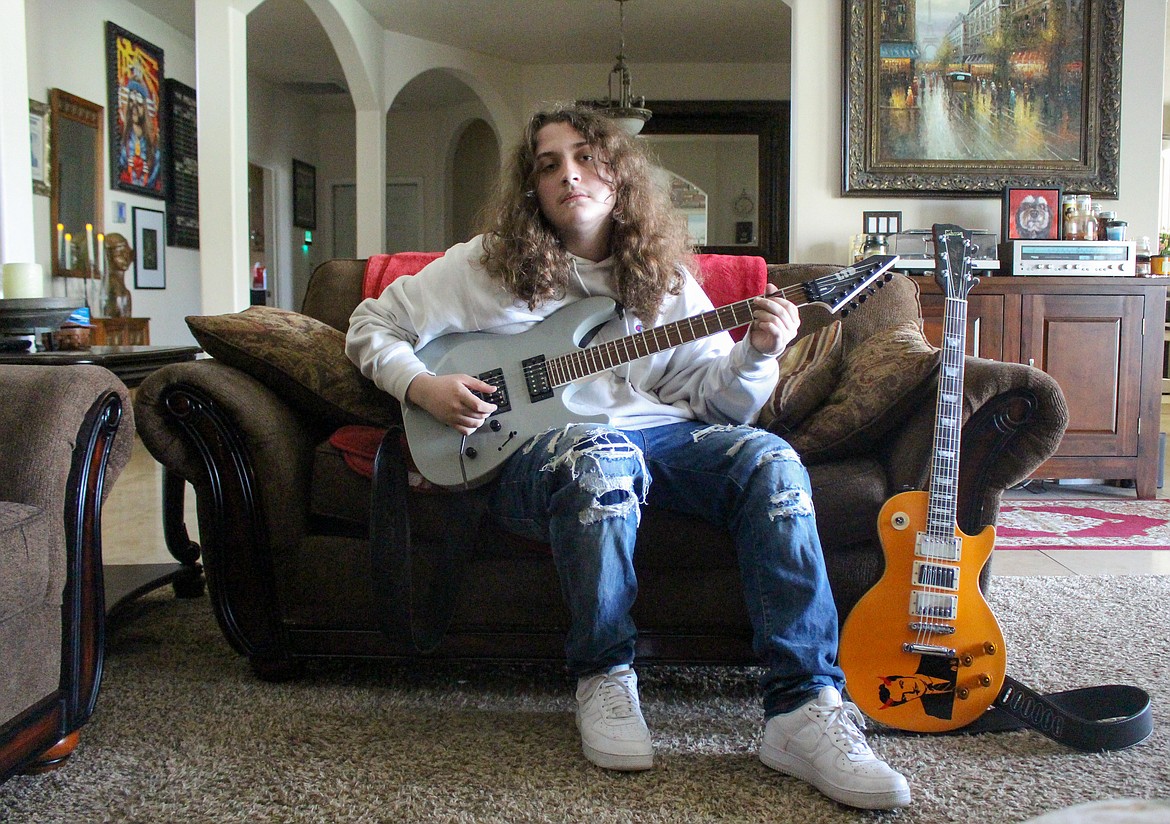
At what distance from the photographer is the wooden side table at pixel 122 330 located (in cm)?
489

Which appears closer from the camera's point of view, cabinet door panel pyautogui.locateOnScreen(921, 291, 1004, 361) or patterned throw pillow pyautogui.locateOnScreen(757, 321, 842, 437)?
patterned throw pillow pyautogui.locateOnScreen(757, 321, 842, 437)

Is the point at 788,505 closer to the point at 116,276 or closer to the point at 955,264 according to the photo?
the point at 955,264

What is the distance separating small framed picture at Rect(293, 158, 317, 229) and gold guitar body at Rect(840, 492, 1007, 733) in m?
7.12

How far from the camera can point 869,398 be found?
5.36 ft

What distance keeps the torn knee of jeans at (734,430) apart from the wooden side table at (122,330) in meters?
3.99

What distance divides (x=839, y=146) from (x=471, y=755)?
10.2ft

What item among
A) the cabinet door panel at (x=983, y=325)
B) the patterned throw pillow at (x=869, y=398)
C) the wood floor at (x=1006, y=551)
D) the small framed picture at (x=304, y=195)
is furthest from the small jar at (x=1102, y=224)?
the small framed picture at (x=304, y=195)

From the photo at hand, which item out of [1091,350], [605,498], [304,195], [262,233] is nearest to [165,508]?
[605,498]

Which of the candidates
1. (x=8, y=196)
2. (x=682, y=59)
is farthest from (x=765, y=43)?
(x=8, y=196)

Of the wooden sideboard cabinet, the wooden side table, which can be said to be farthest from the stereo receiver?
the wooden side table

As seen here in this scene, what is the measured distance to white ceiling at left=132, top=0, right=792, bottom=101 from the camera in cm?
552

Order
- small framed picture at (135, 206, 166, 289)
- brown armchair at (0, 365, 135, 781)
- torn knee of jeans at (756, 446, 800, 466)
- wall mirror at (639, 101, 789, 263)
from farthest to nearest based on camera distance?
1. wall mirror at (639, 101, 789, 263)
2. small framed picture at (135, 206, 166, 289)
3. torn knee of jeans at (756, 446, 800, 466)
4. brown armchair at (0, 365, 135, 781)

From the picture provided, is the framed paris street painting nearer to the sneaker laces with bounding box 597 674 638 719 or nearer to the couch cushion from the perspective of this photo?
the couch cushion

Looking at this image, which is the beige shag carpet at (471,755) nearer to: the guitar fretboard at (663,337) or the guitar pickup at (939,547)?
the guitar pickup at (939,547)
